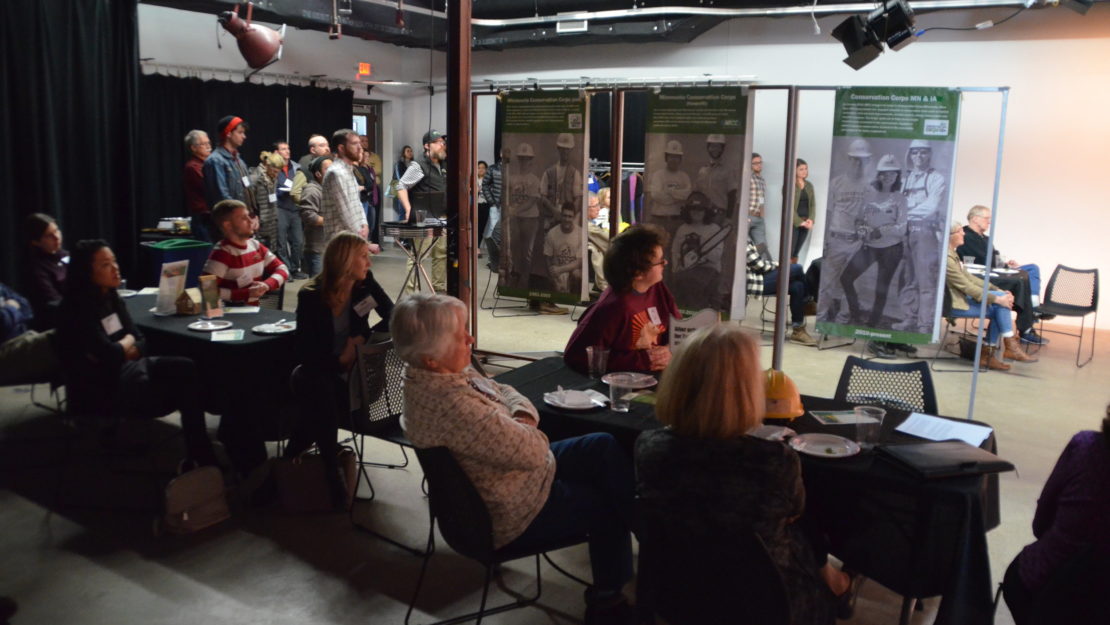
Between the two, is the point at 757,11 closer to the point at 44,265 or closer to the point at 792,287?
the point at 792,287

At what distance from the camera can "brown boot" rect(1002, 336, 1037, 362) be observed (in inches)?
266

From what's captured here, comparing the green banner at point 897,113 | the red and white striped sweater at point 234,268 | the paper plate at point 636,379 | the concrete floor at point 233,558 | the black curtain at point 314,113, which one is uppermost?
the black curtain at point 314,113

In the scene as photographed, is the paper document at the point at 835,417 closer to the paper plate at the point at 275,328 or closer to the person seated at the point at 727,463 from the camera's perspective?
the person seated at the point at 727,463

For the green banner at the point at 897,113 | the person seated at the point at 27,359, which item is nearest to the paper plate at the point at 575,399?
the green banner at the point at 897,113

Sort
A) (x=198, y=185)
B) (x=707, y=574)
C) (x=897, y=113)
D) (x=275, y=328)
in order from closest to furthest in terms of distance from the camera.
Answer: (x=707, y=574) → (x=275, y=328) → (x=897, y=113) → (x=198, y=185)

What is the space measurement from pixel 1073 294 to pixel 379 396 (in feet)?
20.2

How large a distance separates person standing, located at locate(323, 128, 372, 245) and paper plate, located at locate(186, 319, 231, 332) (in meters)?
2.48

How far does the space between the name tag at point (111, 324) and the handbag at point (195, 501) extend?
69 centimetres

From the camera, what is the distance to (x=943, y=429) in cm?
264

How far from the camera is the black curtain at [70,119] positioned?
598cm

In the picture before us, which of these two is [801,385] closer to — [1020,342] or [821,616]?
[1020,342]

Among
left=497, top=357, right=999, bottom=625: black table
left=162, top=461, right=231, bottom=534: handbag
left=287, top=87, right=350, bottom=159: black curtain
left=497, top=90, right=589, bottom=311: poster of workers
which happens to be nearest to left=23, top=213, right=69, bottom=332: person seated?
left=162, top=461, right=231, bottom=534: handbag

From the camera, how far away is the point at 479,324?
25.2ft

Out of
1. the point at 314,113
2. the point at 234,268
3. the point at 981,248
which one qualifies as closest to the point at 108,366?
the point at 234,268
